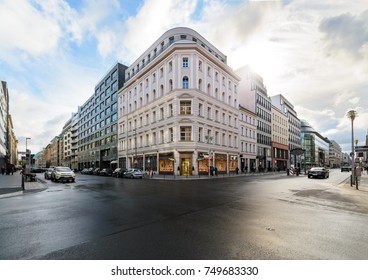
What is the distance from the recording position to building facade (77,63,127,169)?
61906 millimetres

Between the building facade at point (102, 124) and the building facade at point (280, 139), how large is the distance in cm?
4813

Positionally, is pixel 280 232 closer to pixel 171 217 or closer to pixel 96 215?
pixel 171 217

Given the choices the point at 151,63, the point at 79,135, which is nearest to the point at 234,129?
the point at 151,63

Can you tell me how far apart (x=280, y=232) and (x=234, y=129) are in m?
43.2

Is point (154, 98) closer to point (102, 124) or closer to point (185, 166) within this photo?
point (185, 166)

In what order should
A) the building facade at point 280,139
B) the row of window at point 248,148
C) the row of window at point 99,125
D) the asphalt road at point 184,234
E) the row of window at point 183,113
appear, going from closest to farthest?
the asphalt road at point 184,234, the row of window at point 183,113, the row of window at point 248,148, the row of window at point 99,125, the building facade at point 280,139

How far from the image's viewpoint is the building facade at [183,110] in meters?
36.5

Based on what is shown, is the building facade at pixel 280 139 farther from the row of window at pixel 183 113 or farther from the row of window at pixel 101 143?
the row of window at pixel 101 143

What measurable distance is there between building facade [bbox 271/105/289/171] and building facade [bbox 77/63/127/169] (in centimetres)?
4813

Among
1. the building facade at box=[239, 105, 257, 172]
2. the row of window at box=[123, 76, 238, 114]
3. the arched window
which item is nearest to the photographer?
the arched window

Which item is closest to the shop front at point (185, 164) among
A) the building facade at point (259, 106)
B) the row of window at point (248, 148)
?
the row of window at point (248, 148)

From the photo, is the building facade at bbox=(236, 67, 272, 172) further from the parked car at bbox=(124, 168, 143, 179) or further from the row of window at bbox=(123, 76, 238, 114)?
the parked car at bbox=(124, 168, 143, 179)

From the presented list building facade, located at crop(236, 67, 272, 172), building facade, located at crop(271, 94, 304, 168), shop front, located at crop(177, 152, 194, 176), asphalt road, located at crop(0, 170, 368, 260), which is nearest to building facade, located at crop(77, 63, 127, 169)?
shop front, located at crop(177, 152, 194, 176)

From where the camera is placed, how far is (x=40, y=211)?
8.48 metres
